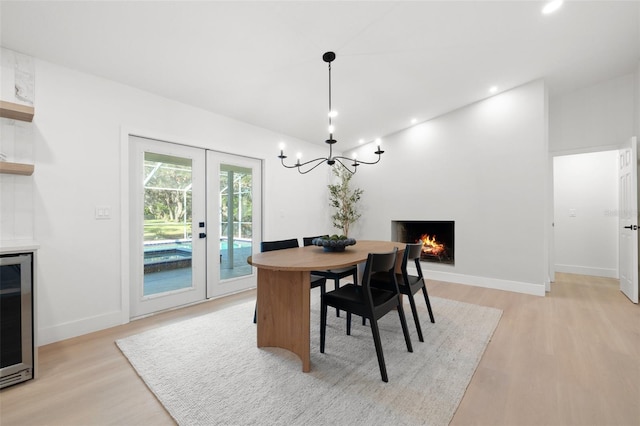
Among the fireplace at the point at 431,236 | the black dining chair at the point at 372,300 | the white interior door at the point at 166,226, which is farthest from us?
the fireplace at the point at 431,236

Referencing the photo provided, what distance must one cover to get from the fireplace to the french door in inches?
112

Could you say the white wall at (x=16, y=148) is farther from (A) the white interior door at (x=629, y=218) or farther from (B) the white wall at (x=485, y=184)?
(A) the white interior door at (x=629, y=218)

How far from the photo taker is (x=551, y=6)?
95.6 inches

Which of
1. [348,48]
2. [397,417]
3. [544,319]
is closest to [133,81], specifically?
[348,48]

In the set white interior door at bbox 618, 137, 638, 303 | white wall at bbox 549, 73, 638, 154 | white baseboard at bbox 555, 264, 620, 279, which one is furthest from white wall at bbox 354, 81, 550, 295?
white baseboard at bbox 555, 264, 620, 279

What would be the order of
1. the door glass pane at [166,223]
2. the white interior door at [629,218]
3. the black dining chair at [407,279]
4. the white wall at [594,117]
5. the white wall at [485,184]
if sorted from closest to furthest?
1. the black dining chair at [407,279]
2. the door glass pane at [166,223]
3. the white interior door at [629,218]
4. the white wall at [485,184]
5. the white wall at [594,117]

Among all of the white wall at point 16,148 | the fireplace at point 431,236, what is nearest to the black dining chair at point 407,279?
the fireplace at point 431,236

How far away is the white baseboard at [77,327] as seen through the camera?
7.55ft

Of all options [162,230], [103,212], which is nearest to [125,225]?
[103,212]

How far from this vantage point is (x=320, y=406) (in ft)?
5.09

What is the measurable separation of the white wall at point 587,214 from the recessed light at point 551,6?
368 centimetres

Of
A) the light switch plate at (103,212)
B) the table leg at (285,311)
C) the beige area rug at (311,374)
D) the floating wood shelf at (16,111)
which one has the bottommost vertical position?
the beige area rug at (311,374)

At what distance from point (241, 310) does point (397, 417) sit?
2.10m

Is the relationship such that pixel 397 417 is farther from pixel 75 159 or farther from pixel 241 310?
pixel 75 159
